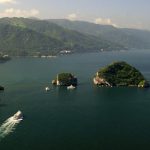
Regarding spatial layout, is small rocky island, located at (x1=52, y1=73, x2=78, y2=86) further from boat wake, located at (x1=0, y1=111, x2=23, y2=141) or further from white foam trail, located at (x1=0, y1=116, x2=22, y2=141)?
white foam trail, located at (x1=0, y1=116, x2=22, y2=141)

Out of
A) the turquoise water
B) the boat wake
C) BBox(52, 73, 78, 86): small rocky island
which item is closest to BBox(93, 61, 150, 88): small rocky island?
the turquoise water

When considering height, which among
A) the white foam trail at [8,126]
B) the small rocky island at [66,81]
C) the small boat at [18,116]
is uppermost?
the small rocky island at [66,81]

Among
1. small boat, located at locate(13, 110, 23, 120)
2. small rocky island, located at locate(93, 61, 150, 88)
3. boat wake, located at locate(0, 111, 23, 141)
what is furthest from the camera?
small rocky island, located at locate(93, 61, 150, 88)

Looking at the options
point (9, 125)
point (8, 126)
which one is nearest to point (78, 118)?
point (9, 125)

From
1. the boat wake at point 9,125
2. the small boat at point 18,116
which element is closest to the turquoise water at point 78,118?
the boat wake at point 9,125

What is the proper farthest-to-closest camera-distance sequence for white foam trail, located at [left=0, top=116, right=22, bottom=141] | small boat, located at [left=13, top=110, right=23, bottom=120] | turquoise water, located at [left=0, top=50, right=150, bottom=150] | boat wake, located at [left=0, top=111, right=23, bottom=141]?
small boat, located at [left=13, top=110, right=23, bottom=120], boat wake, located at [left=0, top=111, right=23, bottom=141], white foam trail, located at [left=0, top=116, right=22, bottom=141], turquoise water, located at [left=0, top=50, right=150, bottom=150]

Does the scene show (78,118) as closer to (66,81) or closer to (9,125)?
(9,125)

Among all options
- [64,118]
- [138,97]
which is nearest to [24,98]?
[64,118]

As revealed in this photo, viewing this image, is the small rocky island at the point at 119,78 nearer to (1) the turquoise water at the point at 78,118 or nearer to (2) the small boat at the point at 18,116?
(1) the turquoise water at the point at 78,118
